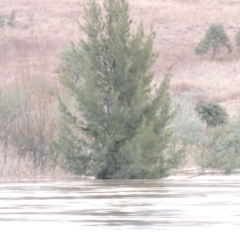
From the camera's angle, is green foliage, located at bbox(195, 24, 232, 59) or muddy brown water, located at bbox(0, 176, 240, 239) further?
green foliage, located at bbox(195, 24, 232, 59)

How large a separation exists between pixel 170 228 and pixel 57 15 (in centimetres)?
9704

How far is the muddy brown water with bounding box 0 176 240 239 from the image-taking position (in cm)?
816

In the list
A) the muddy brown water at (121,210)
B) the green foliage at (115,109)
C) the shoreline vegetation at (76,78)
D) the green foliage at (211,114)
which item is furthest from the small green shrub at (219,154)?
the green foliage at (211,114)

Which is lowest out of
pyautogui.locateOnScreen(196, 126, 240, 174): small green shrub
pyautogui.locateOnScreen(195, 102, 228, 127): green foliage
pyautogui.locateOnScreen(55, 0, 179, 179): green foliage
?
pyautogui.locateOnScreen(195, 102, 228, 127): green foliage

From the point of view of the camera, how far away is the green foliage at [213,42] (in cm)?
8469

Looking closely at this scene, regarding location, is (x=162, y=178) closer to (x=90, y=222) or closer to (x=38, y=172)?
(x=38, y=172)

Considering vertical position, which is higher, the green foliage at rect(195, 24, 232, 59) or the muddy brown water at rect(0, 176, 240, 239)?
the muddy brown water at rect(0, 176, 240, 239)

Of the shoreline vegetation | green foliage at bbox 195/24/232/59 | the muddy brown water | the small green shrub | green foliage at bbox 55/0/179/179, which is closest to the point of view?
the muddy brown water

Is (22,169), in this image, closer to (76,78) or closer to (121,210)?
(121,210)

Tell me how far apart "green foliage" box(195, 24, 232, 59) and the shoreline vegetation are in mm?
725

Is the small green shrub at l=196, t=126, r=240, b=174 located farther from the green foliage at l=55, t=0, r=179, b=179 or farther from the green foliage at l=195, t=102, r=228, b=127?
the green foliage at l=195, t=102, r=228, b=127

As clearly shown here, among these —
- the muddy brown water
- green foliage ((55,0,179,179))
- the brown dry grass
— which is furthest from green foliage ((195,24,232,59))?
the muddy brown water

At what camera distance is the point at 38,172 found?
20.8 metres

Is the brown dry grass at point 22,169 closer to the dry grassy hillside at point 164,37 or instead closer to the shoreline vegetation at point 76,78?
the shoreline vegetation at point 76,78
